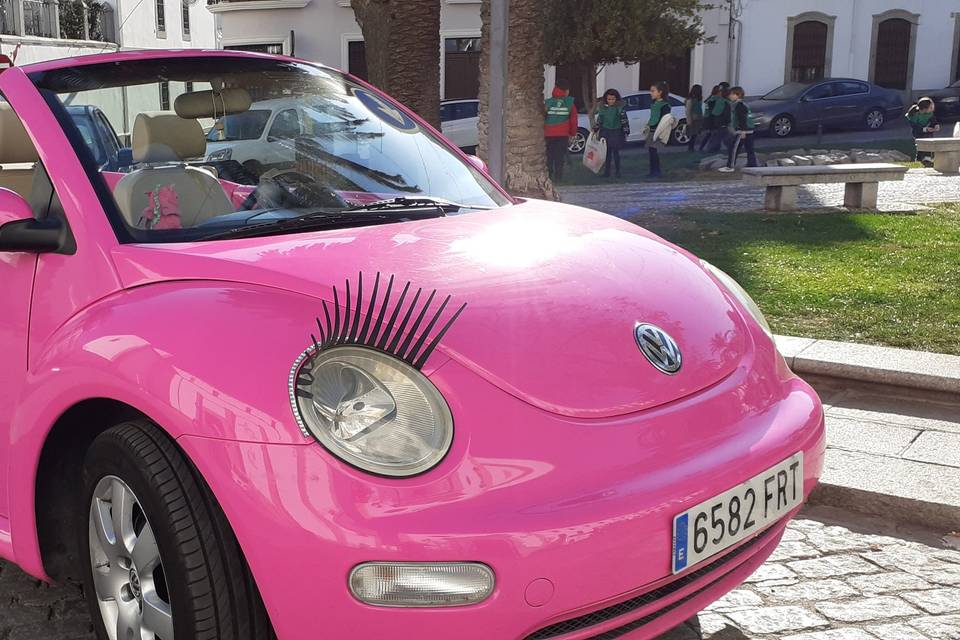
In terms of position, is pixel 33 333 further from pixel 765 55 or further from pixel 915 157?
pixel 765 55

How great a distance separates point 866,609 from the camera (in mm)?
3250

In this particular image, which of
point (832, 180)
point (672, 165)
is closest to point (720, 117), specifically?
point (672, 165)

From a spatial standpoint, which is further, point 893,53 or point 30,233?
point 893,53

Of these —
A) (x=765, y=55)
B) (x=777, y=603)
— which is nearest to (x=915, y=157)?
(x=765, y=55)

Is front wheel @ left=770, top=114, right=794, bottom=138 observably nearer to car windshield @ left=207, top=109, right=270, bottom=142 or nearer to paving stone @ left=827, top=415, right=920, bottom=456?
paving stone @ left=827, top=415, right=920, bottom=456

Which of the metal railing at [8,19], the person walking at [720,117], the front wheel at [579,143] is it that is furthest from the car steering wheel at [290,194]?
the metal railing at [8,19]

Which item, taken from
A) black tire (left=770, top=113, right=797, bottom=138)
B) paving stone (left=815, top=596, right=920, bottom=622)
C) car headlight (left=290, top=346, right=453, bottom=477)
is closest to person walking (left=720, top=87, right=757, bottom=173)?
black tire (left=770, top=113, right=797, bottom=138)

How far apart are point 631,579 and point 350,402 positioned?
67 cm

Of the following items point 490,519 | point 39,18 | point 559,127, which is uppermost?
point 39,18

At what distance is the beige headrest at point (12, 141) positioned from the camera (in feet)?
10.6

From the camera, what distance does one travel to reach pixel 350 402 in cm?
229

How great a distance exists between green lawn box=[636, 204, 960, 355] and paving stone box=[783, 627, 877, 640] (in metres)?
3.08

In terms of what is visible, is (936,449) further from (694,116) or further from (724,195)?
(694,116)

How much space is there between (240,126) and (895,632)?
96.4 inches
